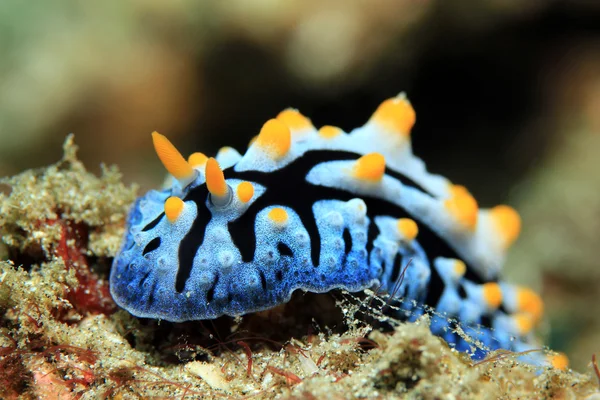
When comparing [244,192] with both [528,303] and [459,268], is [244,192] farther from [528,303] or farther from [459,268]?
[528,303]

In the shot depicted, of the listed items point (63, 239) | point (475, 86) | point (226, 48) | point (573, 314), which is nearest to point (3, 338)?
point (63, 239)

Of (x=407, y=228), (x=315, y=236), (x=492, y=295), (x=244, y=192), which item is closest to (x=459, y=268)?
(x=492, y=295)

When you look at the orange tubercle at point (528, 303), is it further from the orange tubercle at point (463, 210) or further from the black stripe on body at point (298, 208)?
the orange tubercle at point (463, 210)

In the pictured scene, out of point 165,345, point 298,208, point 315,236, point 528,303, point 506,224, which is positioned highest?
A: point 506,224

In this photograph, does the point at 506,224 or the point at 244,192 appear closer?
the point at 244,192

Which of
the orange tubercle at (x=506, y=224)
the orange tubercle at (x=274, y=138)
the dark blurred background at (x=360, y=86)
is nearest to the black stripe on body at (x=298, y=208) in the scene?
the orange tubercle at (x=274, y=138)

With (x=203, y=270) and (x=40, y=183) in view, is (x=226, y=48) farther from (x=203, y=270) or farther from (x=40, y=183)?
(x=203, y=270)

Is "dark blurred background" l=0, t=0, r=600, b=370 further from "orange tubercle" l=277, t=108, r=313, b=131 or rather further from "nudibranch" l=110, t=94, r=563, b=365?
"orange tubercle" l=277, t=108, r=313, b=131
